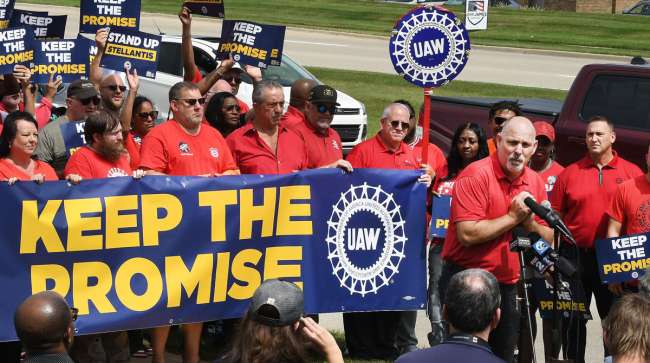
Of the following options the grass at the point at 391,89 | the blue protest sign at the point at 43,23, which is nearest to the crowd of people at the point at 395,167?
the blue protest sign at the point at 43,23

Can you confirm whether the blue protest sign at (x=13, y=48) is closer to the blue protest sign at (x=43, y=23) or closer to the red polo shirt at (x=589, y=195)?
the blue protest sign at (x=43, y=23)

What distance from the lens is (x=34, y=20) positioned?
533 inches

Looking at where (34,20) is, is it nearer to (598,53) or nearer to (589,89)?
(589,89)


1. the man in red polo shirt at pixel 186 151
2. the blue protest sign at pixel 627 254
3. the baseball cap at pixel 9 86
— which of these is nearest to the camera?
the blue protest sign at pixel 627 254

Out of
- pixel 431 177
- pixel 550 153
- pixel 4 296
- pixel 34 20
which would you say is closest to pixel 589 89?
pixel 550 153

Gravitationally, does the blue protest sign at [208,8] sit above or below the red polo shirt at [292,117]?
above

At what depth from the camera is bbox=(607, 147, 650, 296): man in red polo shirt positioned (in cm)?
880

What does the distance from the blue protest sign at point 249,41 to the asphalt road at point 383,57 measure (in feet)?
51.9

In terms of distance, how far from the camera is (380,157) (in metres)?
9.71

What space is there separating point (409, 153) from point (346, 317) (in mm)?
1418

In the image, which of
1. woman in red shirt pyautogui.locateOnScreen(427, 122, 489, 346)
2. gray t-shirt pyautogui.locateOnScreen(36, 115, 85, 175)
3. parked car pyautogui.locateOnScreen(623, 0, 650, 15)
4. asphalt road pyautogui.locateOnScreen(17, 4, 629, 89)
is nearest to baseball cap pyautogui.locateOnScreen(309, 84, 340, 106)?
woman in red shirt pyautogui.locateOnScreen(427, 122, 489, 346)

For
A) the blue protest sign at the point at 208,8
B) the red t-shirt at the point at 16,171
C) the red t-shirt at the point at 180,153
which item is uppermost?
the blue protest sign at the point at 208,8

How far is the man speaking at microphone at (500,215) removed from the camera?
325 inches

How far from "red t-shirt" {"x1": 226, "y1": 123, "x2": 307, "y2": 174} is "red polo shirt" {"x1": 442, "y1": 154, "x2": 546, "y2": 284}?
63.1 inches
